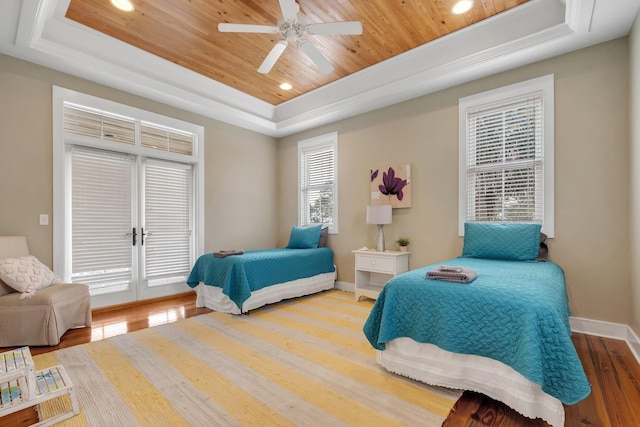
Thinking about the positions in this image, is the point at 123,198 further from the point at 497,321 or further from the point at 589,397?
the point at 589,397

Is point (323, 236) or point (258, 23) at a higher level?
point (258, 23)

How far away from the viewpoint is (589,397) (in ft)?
6.16

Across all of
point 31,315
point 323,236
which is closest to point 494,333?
point 323,236

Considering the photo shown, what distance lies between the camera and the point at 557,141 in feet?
10.1

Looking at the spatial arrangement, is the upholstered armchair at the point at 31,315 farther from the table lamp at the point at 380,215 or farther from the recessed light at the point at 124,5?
the table lamp at the point at 380,215

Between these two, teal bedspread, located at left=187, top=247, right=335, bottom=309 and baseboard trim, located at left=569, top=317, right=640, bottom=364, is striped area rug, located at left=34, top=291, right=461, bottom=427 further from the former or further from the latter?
baseboard trim, located at left=569, top=317, right=640, bottom=364

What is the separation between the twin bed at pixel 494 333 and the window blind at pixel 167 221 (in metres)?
3.35

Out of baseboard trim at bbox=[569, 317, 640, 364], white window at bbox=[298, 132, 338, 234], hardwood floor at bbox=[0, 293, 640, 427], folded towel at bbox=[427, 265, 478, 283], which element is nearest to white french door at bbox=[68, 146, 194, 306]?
hardwood floor at bbox=[0, 293, 640, 427]

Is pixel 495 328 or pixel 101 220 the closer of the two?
pixel 495 328

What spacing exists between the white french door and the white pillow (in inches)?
22.8

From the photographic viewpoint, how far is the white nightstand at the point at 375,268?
3.91 m

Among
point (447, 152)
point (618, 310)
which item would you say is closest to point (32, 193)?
point (447, 152)

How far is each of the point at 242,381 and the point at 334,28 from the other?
9.54 ft

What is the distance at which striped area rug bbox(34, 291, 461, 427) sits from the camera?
1712 mm
